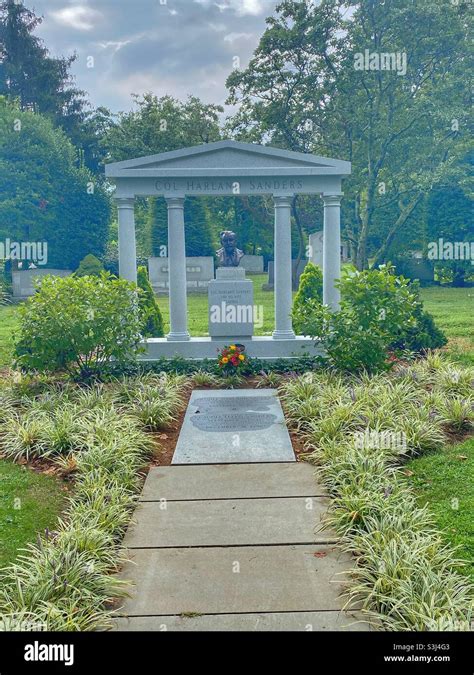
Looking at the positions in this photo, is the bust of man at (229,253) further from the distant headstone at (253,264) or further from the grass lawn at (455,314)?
the distant headstone at (253,264)

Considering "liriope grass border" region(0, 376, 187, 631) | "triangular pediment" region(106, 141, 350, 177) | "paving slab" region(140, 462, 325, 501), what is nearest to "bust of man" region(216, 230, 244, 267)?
"triangular pediment" region(106, 141, 350, 177)

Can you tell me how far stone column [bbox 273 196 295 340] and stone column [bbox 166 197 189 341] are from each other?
83.0 inches

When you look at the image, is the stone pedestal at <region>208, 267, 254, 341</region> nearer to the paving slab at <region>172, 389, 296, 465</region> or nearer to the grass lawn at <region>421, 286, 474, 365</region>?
the paving slab at <region>172, 389, 296, 465</region>

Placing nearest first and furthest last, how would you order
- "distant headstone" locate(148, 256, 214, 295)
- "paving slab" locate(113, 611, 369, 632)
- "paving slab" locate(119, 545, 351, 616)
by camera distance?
"paving slab" locate(113, 611, 369, 632)
"paving slab" locate(119, 545, 351, 616)
"distant headstone" locate(148, 256, 214, 295)

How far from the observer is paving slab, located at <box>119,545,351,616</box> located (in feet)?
14.8

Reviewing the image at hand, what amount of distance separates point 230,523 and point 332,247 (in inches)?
353

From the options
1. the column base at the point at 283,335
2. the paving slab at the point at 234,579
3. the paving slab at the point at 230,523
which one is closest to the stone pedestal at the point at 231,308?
the column base at the point at 283,335

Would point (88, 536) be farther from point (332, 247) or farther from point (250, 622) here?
point (332, 247)

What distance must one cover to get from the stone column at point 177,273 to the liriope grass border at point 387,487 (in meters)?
3.70

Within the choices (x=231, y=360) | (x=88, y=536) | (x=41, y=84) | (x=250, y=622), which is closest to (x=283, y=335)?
(x=231, y=360)

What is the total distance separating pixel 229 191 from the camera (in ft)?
43.3

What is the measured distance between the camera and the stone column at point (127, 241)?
1351cm

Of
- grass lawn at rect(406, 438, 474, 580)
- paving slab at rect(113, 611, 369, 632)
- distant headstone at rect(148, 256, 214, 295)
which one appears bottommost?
paving slab at rect(113, 611, 369, 632)

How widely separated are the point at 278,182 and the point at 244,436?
6.87 meters
